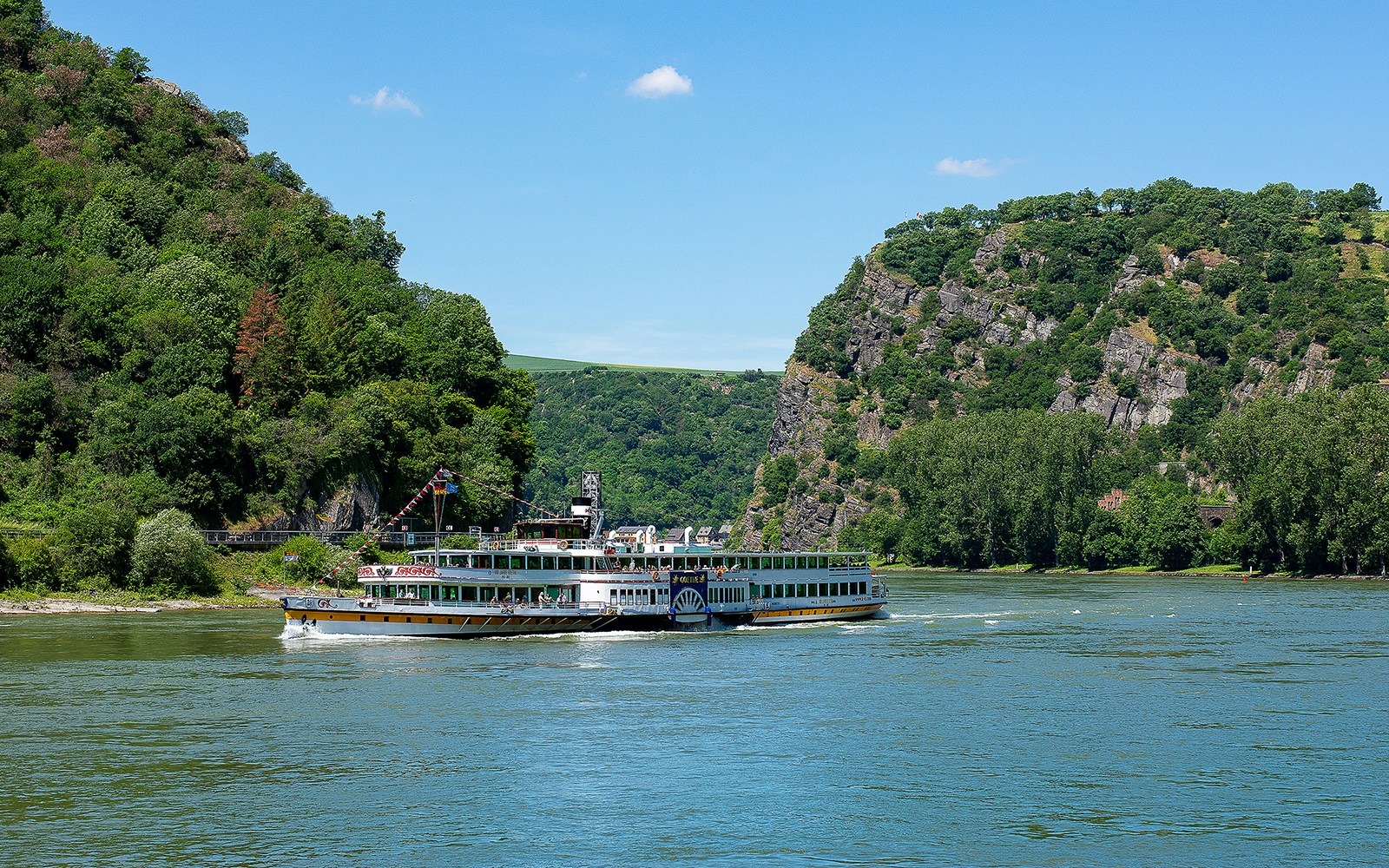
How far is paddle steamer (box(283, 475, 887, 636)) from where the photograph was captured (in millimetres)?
85250

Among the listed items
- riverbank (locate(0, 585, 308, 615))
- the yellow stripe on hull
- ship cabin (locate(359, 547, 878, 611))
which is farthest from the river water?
the yellow stripe on hull

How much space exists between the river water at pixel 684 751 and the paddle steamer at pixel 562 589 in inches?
105

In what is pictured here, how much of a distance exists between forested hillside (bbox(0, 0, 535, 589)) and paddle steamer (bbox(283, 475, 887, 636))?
2861 cm

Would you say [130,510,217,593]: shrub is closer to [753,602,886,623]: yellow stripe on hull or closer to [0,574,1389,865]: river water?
[0,574,1389,865]: river water

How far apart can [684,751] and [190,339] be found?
294 ft

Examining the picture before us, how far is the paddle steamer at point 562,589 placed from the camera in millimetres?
85250

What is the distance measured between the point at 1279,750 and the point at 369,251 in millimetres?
154839

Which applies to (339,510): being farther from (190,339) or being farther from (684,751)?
(684,751)

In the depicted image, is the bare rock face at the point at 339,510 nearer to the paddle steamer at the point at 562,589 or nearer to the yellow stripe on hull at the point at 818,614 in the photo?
the paddle steamer at the point at 562,589

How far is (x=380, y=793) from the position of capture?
44594mm

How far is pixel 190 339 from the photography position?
12600 centimetres

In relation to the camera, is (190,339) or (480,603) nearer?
(480,603)

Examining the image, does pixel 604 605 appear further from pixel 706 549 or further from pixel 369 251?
pixel 369 251

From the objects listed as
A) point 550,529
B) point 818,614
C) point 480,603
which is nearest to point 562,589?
point 550,529
